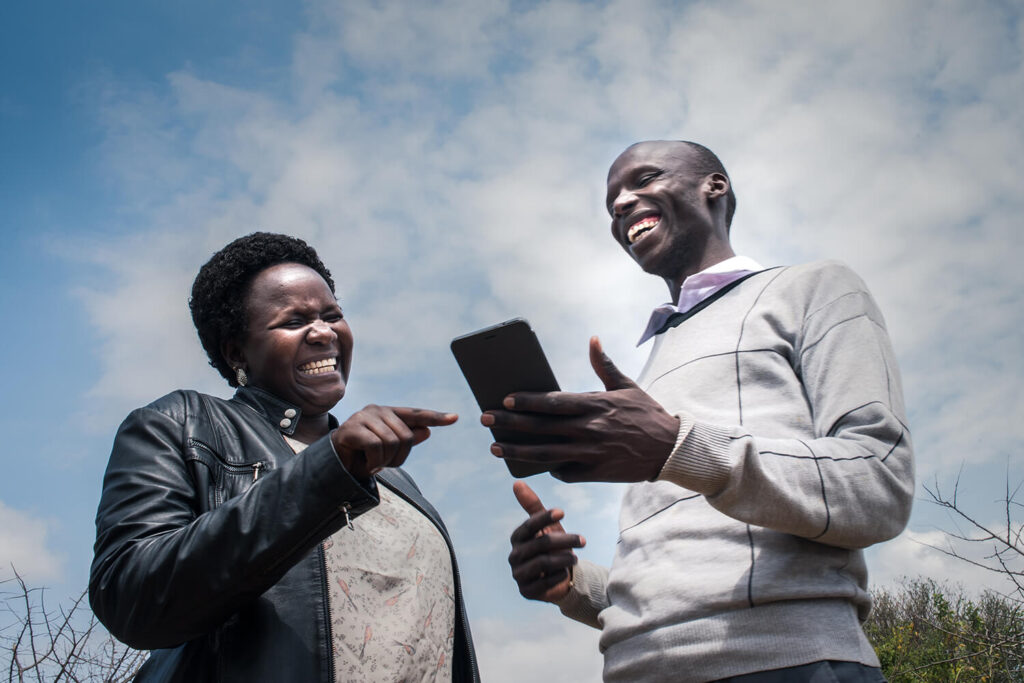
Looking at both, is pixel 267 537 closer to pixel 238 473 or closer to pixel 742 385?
pixel 238 473

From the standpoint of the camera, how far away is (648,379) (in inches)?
112

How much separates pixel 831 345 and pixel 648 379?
67 cm

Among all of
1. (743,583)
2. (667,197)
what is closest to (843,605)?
(743,583)

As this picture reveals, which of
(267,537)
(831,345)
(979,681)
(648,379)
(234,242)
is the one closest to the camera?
(267,537)

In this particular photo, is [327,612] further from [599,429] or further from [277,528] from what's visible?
[599,429]

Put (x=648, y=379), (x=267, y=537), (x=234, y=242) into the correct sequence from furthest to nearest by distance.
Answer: (x=234, y=242) < (x=648, y=379) < (x=267, y=537)

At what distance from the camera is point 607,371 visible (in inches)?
82.1

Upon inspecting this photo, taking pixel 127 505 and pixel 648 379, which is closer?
pixel 127 505

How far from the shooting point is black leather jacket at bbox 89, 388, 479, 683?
2.03m

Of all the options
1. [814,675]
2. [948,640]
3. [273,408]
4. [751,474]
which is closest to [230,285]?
[273,408]

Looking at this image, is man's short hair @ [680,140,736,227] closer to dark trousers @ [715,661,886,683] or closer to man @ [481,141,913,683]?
man @ [481,141,913,683]

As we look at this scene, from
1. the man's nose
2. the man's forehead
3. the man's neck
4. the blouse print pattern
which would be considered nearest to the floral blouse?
the blouse print pattern

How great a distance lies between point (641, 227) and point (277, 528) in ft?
6.95

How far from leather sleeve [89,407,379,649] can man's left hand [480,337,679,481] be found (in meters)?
0.46
